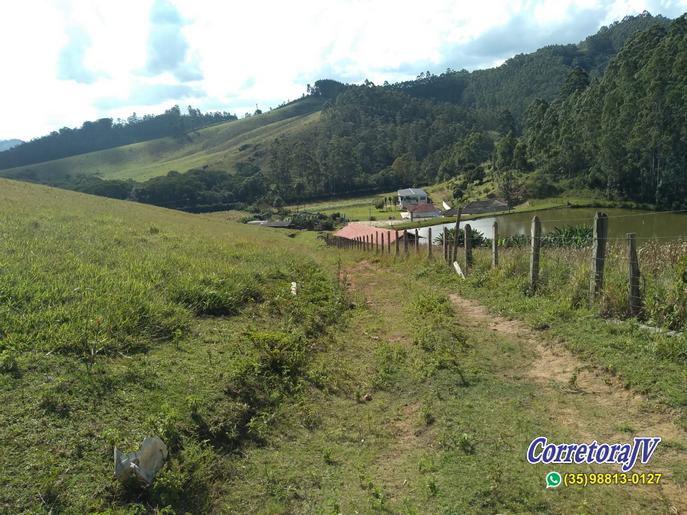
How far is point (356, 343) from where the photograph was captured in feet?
31.4

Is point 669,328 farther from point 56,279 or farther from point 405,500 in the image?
point 56,279

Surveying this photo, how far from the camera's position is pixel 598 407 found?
604cm

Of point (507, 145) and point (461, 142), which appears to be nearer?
point (507, 145)

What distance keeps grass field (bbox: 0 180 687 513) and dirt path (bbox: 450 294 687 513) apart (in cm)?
3

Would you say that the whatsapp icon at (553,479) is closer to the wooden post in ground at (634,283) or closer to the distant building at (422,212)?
the wooden post in ground at (634,283)

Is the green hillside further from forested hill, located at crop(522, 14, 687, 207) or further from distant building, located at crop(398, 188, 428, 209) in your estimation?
forested hill, located at crop(522, 14, 687, 207)

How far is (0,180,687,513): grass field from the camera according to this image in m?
4.50

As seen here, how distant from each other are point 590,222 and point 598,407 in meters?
56.1

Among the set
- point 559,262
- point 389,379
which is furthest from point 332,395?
point 559,262

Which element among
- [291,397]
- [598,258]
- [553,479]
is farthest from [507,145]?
[553,479]

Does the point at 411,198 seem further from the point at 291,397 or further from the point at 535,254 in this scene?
the point at 291,397

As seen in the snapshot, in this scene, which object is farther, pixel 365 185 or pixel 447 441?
pixel 365 185

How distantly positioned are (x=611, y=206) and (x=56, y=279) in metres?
78.4

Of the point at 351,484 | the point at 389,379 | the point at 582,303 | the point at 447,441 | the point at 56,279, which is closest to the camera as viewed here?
the point at 351,484
